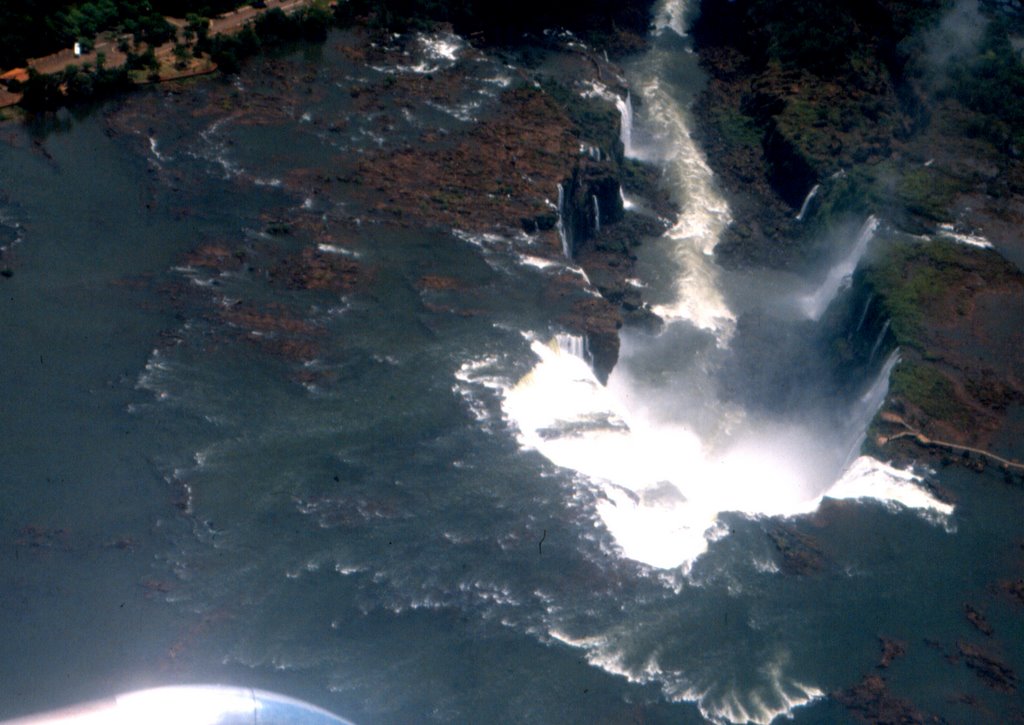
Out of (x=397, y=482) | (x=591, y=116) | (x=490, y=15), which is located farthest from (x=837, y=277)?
(x=397, y=482)

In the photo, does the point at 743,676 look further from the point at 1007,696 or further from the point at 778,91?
the point at 778,91

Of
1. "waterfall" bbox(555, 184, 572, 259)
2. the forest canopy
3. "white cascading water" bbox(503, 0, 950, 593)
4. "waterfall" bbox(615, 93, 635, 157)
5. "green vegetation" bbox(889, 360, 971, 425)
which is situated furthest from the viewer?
"waterfall" bbox(615, 93, 635, 157)

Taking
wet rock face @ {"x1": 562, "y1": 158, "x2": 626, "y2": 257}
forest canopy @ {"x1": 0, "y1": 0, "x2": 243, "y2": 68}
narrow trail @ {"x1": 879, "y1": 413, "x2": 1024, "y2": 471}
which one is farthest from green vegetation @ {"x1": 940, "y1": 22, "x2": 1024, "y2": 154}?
forest canopy @ {"x1": 0, "y1": 0, "x2": 243, "y2": 68}

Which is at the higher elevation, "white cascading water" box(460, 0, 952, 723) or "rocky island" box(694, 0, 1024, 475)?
"rocky island" box(694, 0, 1024, 475)

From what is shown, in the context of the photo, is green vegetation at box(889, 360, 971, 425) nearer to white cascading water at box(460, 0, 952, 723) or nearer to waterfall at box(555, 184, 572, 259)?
white cascading water at box(460, 0, 952, 723)

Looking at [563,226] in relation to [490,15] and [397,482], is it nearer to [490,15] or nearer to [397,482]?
[397,482]
